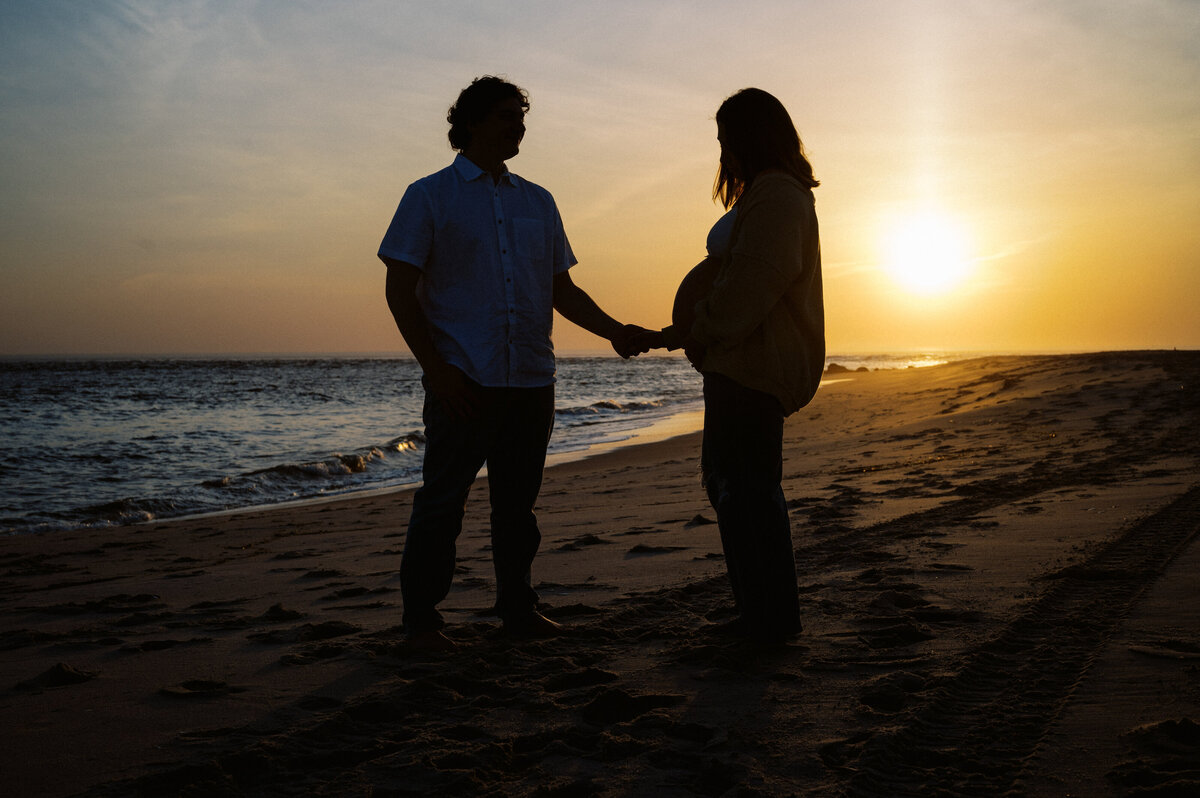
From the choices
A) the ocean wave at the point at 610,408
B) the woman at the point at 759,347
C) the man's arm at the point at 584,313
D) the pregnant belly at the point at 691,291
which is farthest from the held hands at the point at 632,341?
the ocean wave at the point at 610,408

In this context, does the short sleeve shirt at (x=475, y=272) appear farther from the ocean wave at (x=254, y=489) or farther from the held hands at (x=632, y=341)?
the ocean wave at (x=254, y=489)

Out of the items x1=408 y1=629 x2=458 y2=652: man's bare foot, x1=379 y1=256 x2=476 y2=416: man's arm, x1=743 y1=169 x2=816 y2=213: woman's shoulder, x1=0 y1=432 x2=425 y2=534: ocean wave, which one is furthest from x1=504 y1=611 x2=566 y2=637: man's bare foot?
x1=0 y1=432 x2=425 y2=534: ocean wave

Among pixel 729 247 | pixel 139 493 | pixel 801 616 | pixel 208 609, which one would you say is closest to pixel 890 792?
pixel 801 616

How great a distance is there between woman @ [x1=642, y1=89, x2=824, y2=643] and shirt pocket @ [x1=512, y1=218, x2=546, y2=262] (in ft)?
2.23

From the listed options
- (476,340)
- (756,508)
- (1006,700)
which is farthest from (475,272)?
(1006,700)

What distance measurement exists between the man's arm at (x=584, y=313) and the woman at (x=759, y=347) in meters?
0.56

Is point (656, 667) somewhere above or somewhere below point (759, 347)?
below

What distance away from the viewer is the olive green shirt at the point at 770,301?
270 centimetres

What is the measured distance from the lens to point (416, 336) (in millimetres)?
2863

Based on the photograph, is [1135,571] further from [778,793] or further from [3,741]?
[3,741]

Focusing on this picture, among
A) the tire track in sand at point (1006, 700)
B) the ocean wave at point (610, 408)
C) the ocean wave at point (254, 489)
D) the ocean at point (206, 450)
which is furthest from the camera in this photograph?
the ocean wave at point (610, 408)

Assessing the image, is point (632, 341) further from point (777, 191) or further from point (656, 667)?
point (656, 667)

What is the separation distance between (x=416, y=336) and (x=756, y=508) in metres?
1.38

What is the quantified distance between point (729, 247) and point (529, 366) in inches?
34.1
